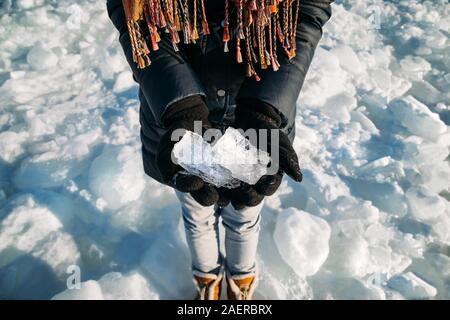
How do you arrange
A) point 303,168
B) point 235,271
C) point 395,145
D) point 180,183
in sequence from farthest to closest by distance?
1. point 395,145
2. point 303,168
3. point 235,271
4. point 180,183

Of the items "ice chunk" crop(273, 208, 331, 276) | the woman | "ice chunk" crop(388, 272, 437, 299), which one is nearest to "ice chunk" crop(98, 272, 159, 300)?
"ice chunk" crop(273, 208, 331, 276)

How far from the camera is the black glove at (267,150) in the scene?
1.12 m

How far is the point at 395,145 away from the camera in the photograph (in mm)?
2568

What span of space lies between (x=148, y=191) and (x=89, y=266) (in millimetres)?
561

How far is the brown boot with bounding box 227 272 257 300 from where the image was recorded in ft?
5.74

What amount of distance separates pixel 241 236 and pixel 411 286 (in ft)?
3.37

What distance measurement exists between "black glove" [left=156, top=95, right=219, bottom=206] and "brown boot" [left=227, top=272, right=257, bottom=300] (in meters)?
0.77

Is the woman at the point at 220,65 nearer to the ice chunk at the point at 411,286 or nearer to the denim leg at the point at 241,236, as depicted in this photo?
the denim leg at the point at 241,236

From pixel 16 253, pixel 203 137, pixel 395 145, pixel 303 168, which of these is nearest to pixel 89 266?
pixel 16 253

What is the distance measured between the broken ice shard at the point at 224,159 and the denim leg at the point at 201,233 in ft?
1.00

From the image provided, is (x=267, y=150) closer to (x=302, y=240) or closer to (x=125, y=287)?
(x=302, y=240)

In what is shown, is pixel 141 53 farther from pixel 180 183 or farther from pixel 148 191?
pixel 148 191

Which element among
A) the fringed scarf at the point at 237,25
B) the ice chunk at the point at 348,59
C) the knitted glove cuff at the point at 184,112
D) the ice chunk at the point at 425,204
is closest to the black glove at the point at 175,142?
the knitted glove cuff at the point at 184,112

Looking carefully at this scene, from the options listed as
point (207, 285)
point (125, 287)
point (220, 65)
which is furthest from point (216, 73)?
point (125, 287)
